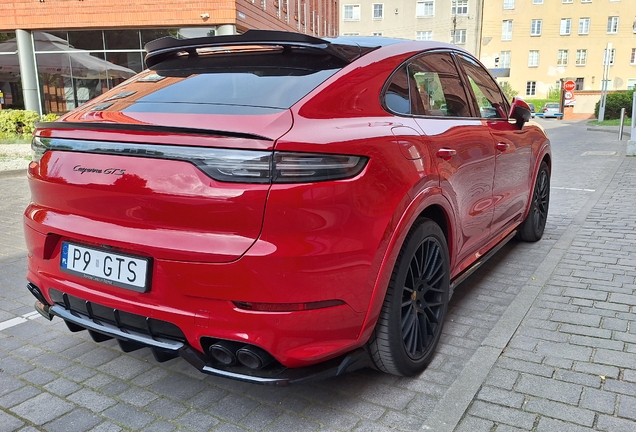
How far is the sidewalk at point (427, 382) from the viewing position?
Result: 2.44 m

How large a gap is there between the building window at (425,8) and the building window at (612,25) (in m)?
18.9

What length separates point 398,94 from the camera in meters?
2.74

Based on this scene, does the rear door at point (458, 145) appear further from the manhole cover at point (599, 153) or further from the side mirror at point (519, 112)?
the manhole cover at point (599, 153)

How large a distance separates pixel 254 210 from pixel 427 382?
1.41m

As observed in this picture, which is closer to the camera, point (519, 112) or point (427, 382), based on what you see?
point (427, 382)

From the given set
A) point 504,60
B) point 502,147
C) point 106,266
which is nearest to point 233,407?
point 106,266

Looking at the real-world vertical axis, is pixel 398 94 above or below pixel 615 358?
above

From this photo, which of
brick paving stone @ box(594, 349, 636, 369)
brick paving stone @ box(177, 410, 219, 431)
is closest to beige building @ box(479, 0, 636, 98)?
brick paving stone @ box(594, 349, 636, 369)

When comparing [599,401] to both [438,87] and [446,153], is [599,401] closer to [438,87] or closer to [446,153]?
[446,153]

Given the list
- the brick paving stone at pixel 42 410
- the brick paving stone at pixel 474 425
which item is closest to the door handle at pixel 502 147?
the brick paving stone at pixel 474 425

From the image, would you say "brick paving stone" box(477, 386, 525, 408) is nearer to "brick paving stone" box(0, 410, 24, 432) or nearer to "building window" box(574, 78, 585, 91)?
"brick paving stone" box(0, 410, 24, 432)

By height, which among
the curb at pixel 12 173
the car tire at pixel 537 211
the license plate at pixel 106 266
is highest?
the license plate at pixel 106 266

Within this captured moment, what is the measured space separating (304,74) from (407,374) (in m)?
1.55

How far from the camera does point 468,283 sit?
167 inches
